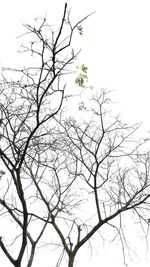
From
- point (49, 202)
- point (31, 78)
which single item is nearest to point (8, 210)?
point (49, 202)

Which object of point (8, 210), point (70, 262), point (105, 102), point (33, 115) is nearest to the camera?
point (33, 115)

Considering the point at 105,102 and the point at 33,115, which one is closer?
the point at 33,115

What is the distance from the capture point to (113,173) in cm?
895

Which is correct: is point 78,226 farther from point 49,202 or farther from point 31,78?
point 31,78

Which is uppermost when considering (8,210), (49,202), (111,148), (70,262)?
(111,148)

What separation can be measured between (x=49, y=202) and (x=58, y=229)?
90cm

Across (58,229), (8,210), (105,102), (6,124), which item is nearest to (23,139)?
(6,124)

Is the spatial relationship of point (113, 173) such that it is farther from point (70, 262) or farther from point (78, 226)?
point (70, 262)

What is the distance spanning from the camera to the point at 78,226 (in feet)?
25.8

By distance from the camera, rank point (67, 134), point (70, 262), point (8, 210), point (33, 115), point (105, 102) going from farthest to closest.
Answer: point (67, 134) → point (105, 102) → point (70, 262) → point (8, 210) → point (33, 115)

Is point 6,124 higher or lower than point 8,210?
higher

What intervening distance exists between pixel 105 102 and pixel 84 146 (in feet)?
3.88

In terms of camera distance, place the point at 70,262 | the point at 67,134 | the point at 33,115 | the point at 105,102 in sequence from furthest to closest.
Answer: the point at 67,134
the point at 105,102
the point at 70,262
the point at 33,115

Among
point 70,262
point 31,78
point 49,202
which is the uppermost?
point 49,202
